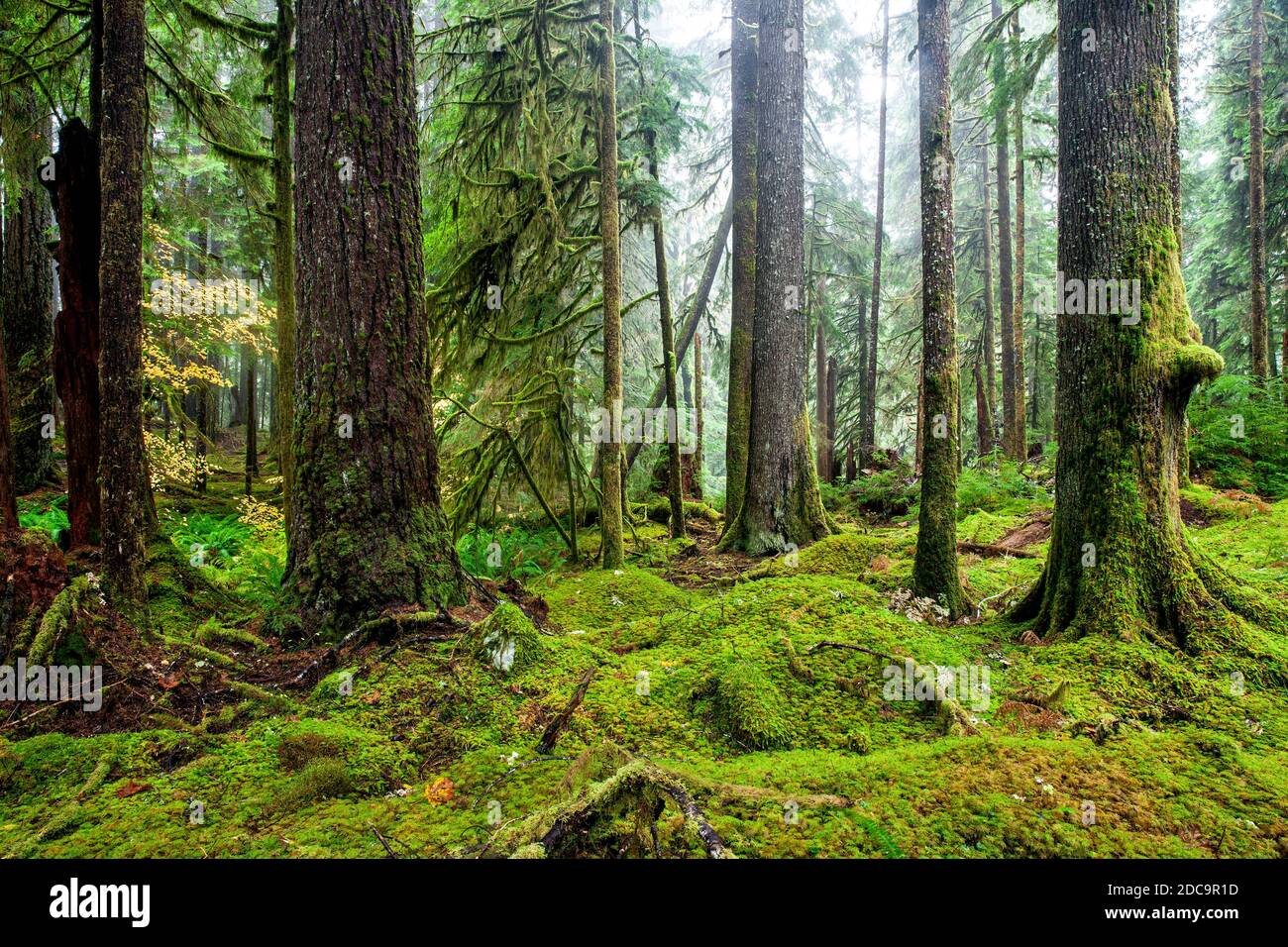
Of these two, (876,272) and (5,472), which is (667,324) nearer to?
(5,472)

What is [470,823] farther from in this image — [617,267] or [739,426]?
[739,426]

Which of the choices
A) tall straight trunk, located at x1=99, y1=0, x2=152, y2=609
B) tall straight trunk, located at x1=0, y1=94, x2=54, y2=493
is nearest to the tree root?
tall straight trunk, located at x1=99, y1=0, x2=152, y2=609

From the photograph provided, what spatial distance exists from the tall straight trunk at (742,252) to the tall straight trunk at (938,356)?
4026 mm

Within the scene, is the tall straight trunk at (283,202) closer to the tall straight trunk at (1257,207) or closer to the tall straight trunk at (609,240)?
the tall straight trunk at (609,240)

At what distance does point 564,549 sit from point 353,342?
592 cm

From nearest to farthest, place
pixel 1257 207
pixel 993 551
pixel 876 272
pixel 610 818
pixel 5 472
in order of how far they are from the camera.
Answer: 1. pixel 610 818
2. pixel 5 472
3. pixel 993 551
4. pixel 1257 207
5. pixel 876 272

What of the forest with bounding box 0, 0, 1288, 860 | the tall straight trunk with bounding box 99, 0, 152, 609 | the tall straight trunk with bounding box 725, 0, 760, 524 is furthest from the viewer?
the tall straight trunk with bounding box 725, 0, 760, 524

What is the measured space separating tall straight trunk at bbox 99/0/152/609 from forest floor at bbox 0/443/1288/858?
14.4 inches

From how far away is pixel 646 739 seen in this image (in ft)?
10.3

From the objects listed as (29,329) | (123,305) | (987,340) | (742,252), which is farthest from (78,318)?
(987,340)

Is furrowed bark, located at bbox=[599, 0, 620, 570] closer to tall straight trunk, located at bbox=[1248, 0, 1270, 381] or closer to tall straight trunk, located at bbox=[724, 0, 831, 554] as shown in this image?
tall straight trunk, located at bbox=[724, 0, 831, 554]

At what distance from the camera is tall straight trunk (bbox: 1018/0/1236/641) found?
393 cm
